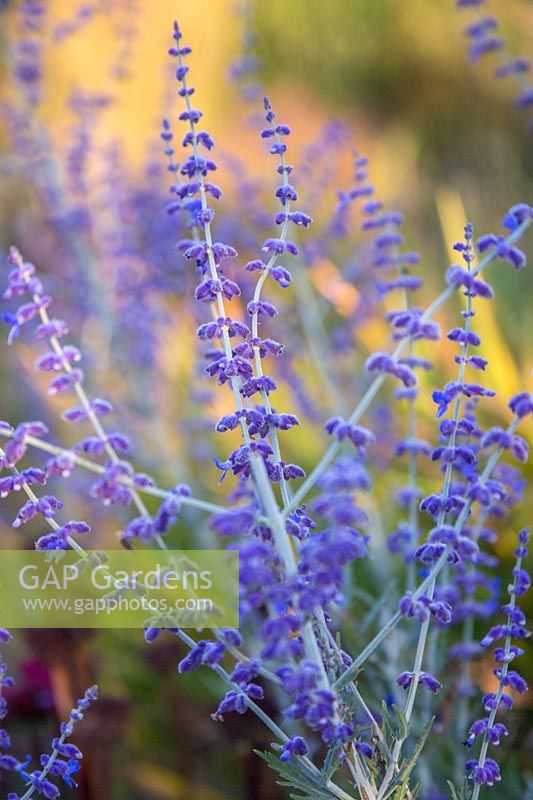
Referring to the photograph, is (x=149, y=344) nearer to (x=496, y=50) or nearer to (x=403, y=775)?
(x=496, y=50)

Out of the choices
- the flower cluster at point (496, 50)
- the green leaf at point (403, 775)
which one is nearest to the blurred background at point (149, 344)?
the flower cluster at point (496, 50)

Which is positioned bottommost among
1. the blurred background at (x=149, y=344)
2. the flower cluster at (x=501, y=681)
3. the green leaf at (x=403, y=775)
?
the green leaf at (x=403, y=775)

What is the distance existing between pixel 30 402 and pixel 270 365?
899 millimetres

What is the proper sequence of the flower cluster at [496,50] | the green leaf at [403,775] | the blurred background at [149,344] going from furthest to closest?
the blurred background at [149,344]
the flower cluster at [496,50]
the green leaf at [403,775]

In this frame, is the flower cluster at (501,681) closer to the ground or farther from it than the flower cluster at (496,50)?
closer to the ground

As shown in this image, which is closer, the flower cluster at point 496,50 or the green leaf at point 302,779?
the green leaf at point 302,779

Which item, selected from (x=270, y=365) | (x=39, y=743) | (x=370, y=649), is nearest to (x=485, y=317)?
(x=270, y=365)

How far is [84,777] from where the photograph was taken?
4.57ft

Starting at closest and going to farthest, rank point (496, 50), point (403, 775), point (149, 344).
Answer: point (403, 775) → point (496, 50) → point (149, 344)

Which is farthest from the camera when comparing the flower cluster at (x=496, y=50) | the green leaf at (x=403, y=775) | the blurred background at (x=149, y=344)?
the blurred background at (x=149, y=344)

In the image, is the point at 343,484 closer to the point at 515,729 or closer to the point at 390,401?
the point at 515,729

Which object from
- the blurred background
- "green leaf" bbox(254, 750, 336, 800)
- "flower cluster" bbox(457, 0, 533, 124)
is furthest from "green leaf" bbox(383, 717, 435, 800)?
"flower cluster" bbox(457, 0, 533, 124)

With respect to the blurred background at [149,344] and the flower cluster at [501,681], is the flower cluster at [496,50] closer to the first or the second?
the blurred background at [149,344]

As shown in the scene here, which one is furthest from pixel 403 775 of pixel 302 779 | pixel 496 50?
→ pixel 496 50
